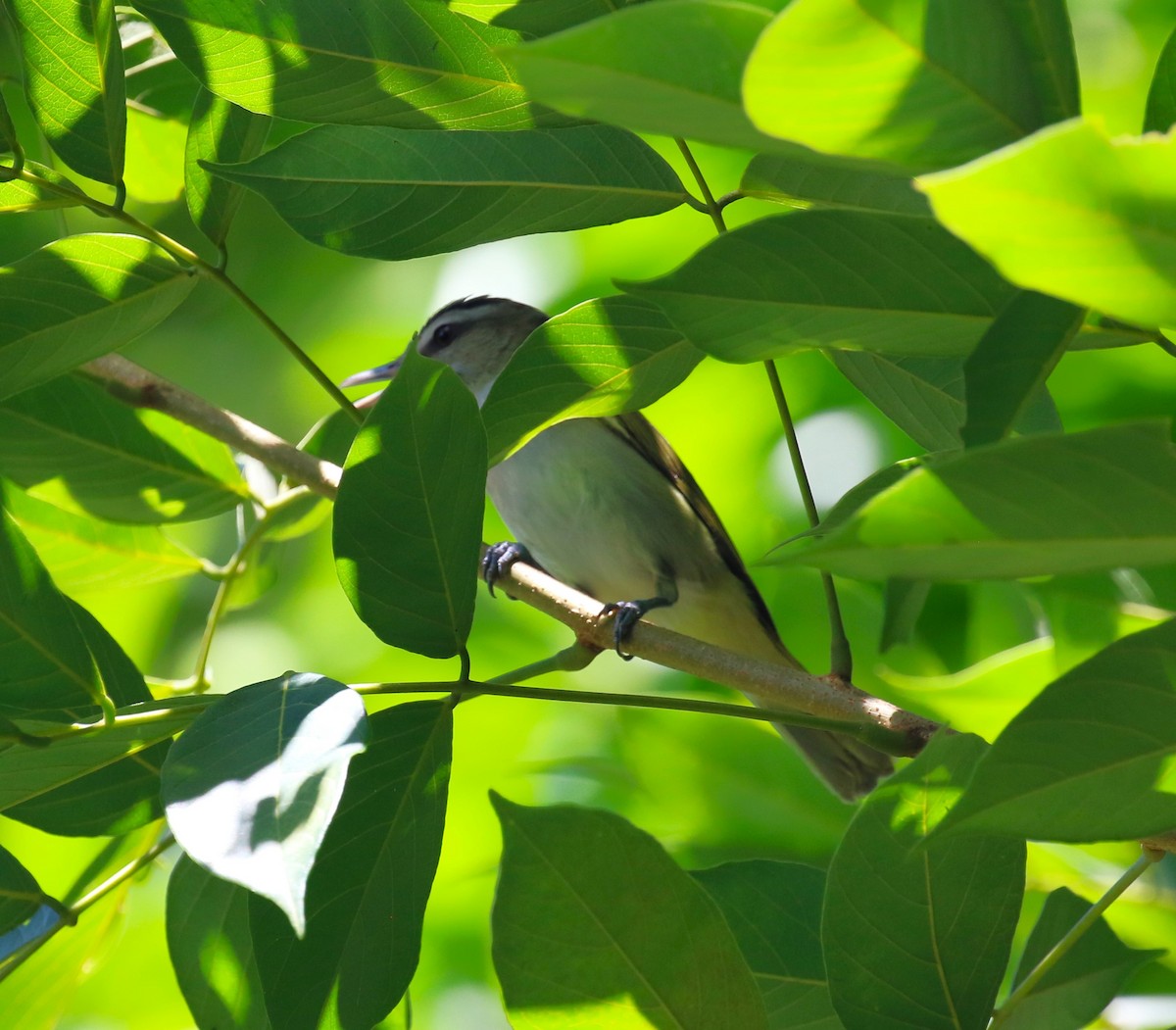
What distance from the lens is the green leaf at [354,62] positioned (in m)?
1.08

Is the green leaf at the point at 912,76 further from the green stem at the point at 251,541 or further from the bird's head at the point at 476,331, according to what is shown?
the bird's head at the point at 476,331

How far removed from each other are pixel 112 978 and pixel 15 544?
4.58ft

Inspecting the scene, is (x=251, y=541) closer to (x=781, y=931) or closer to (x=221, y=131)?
(x=221, y=131)

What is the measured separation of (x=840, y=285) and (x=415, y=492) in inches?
15.7

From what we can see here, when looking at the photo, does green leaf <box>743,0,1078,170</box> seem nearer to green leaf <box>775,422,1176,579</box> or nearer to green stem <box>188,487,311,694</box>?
green leaf <box>775,422,1176,579</box>

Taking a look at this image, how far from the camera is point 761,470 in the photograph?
3.10 meters

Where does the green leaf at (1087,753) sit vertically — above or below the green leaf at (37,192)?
below

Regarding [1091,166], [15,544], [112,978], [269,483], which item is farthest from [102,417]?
[1091,166]

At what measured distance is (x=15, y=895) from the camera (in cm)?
133

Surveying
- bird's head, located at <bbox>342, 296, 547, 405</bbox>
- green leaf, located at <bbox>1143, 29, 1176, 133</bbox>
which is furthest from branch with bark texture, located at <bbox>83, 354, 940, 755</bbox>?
bird's head, located at <bbox>342, 296, 547, 405</bbox>

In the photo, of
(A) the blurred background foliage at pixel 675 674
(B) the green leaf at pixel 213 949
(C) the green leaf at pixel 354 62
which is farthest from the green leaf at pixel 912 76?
(B) the green leaf at pixel 213 949

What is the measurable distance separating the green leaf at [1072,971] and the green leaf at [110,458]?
1.28 m

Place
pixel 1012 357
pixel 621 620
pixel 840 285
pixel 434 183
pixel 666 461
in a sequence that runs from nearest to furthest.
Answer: pixel 1012 357, pixel 840 285, pixel 434 183, pixel 621 620, pixel 666 461

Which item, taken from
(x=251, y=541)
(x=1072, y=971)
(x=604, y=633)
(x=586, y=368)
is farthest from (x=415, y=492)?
(x=251, y=541)
